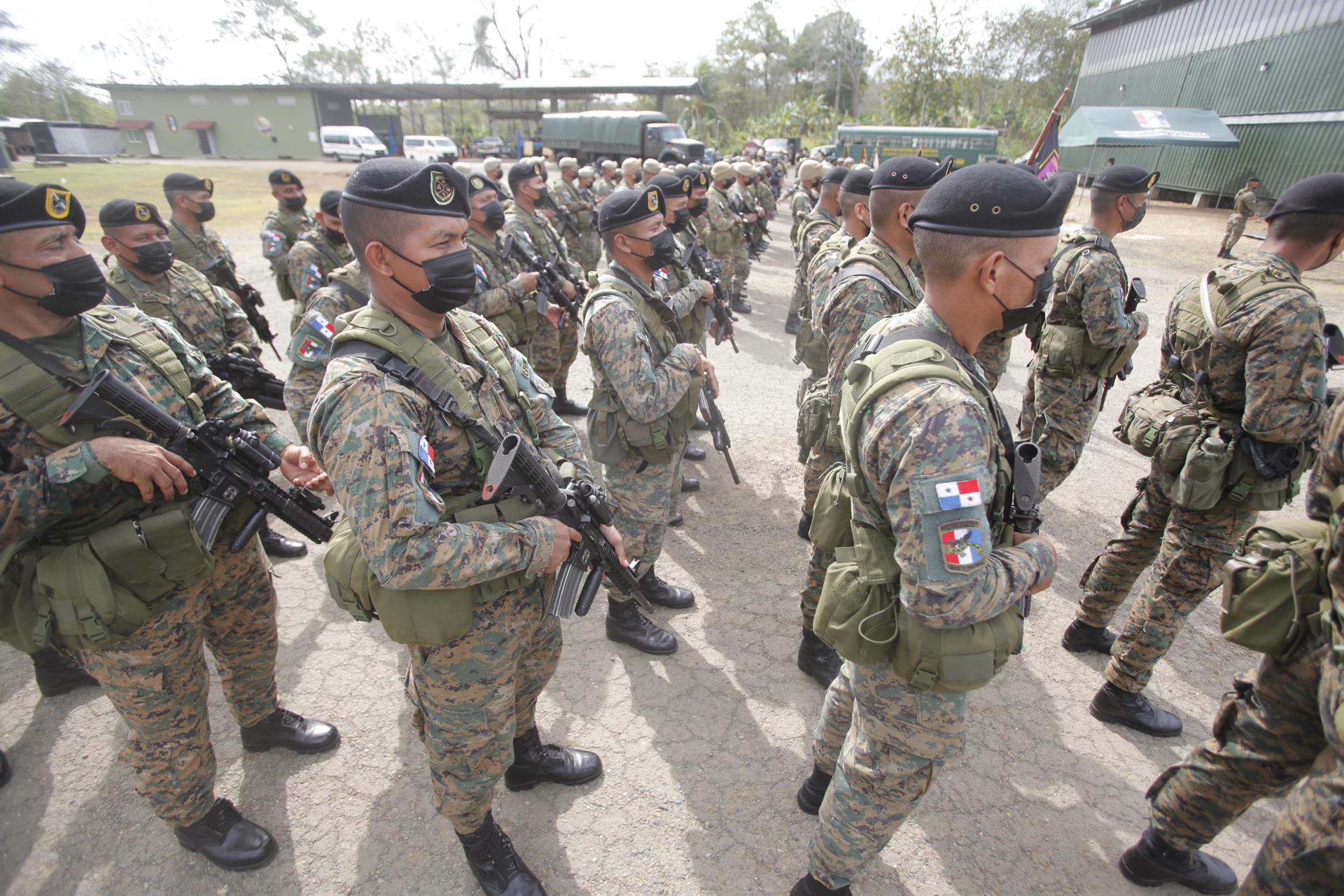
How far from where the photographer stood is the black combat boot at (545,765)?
8.79 feet

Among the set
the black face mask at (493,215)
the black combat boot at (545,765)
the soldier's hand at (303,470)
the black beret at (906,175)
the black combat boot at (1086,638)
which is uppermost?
the black beret at (906,175)

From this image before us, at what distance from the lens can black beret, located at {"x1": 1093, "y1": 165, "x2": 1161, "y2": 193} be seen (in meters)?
3.62

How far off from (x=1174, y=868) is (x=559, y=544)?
2516 millimetres

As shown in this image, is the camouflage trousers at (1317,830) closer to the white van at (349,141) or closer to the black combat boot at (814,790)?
the black combat boot at (814,790)

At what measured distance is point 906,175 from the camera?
3.22 metres

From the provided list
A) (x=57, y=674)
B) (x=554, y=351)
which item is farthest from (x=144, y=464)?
(x=554, y=351)

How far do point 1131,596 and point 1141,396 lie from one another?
1473mm

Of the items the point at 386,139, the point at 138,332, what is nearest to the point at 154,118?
the point at 386,139

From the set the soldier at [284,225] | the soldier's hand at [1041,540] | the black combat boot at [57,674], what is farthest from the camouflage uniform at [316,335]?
the soldier's hand at [1041,540]

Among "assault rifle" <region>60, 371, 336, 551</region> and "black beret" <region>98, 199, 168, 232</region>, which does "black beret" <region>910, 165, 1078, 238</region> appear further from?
"black beret" <region>98, 199, 168, 232</region>

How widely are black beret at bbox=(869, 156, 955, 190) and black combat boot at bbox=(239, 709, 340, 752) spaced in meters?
3.80

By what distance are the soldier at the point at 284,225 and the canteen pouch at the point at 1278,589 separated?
6.83 metres

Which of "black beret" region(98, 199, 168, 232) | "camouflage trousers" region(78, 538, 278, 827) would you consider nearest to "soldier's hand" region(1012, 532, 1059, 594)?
"camouflage trousers" region(78, 538, 278, 827)

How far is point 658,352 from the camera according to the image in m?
3.33
